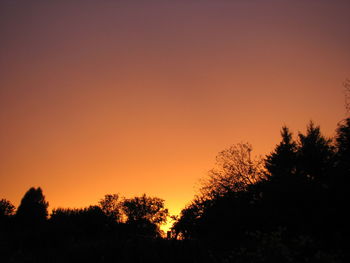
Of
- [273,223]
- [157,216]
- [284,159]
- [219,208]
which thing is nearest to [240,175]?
[284,159]

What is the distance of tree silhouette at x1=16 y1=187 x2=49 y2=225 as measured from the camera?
6611 centimetres

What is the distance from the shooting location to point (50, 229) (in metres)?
36.3

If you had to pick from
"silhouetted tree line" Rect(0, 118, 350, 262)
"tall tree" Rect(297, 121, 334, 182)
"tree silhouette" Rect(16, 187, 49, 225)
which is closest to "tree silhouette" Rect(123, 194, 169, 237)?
"tree silhouette" Rect(16, 187, 49, 225)

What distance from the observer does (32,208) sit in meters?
67.9

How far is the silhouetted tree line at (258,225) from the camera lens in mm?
12938

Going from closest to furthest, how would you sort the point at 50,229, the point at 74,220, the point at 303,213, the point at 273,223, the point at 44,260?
the point at 44,260 → the point at 303,213 → the point at 273,223 → the point at 50,229 → the point at 74,220

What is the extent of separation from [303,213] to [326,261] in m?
8.07

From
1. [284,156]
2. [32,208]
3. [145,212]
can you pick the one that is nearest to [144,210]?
[145,212]

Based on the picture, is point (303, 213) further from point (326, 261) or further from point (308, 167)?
point (308, 167)

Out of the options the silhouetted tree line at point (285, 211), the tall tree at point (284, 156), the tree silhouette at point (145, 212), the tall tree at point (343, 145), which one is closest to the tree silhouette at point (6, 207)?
the tree silhouette at point (145, 212)

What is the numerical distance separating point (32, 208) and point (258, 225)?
213 ft

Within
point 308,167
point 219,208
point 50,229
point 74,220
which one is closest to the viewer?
point 219,208

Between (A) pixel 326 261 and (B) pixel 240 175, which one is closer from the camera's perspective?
(A) pixel 326 261

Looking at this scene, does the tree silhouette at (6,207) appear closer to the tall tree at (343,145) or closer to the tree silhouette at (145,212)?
the tree silhouette at (145,212)
